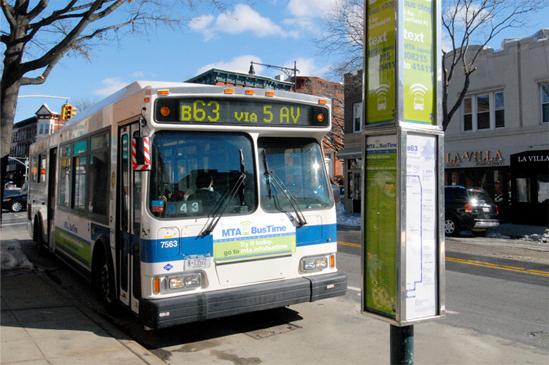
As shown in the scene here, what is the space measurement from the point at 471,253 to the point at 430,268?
1074 centimetres

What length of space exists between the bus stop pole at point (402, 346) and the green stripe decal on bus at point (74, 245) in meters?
5.75

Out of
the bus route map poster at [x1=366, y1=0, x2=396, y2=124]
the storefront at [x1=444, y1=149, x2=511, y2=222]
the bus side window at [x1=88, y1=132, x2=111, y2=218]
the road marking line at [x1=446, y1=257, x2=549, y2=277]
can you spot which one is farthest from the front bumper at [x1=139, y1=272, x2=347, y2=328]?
the storefront at [x1=444, y1=149, x2=511, y2=222]

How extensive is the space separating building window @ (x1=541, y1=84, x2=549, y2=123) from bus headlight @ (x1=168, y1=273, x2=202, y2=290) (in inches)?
762

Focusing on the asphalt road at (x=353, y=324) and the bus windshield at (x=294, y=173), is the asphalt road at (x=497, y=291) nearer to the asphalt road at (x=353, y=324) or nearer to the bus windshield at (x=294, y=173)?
the asphalt road at (x=353, y=324)

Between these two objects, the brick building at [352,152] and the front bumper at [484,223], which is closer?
the front bumper at [484,223]

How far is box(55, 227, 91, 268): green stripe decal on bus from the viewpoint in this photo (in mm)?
7945

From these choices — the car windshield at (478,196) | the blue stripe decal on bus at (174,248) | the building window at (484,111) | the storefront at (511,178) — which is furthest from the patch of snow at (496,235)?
the blue stripe decal on bus at (174,248)

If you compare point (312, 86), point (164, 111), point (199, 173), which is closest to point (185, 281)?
point (199, 173)

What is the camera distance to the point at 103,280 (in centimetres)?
714

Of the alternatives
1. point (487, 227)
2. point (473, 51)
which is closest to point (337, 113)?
point (473, 51)

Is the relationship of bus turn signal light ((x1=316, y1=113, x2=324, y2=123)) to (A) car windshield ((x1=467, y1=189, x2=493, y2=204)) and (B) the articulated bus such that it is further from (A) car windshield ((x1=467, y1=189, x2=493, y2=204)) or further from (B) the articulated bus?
(A) car windshield ((x1=467, y1=189, x2=493, y2=204))

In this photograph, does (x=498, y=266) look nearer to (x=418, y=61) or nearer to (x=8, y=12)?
(x=418, y=61)

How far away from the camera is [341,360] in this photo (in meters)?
5.29

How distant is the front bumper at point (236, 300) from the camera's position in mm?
5293
